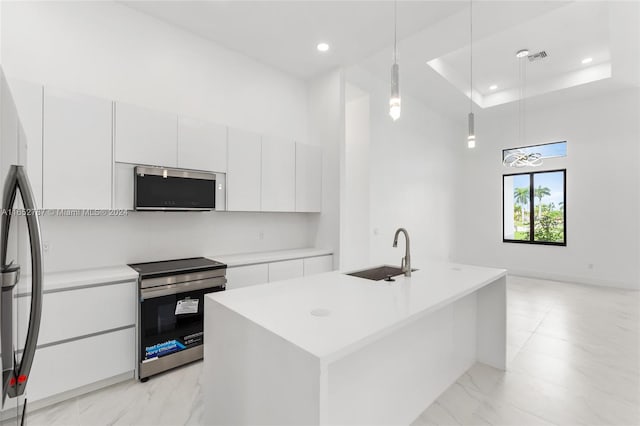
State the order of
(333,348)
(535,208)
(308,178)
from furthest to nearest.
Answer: (535,208), (308,178), (333,348)

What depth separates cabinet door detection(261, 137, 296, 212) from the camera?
3637 mm

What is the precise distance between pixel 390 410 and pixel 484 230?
6.22 metres

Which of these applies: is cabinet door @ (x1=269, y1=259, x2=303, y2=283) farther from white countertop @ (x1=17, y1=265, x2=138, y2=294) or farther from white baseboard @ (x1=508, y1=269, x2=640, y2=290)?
white baseboard @ (x1=508, y1=269, x2=640, y2=290)

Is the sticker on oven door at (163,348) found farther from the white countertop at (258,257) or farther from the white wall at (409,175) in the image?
the white wall at (409,175)

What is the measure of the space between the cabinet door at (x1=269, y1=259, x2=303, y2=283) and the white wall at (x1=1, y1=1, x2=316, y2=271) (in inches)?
21.9

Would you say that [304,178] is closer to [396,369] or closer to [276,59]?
[276,59]

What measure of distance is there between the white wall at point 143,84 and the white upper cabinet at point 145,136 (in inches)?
15.1

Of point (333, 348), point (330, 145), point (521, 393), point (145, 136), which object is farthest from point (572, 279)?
point (145, 136)

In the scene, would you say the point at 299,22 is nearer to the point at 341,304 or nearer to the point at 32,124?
the point at 32,124

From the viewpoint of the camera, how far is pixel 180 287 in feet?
8.59

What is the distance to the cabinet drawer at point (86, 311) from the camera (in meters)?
2.08

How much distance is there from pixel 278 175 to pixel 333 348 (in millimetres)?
2891

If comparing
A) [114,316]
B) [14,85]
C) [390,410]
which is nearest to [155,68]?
[14,85]

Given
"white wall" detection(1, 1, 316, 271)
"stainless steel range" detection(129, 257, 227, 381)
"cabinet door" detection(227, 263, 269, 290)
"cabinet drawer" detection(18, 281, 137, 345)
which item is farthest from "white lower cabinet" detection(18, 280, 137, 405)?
"cabinet door" detection(227, 263, 269, 290)
